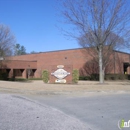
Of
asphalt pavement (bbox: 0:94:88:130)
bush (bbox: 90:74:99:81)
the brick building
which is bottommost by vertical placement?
asphalt pavement (bbox: 0:94:88:130)

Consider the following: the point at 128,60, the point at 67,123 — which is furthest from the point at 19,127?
the point at 128,60

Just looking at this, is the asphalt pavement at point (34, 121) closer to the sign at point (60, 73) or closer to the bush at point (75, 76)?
the bush at point (75, 76)

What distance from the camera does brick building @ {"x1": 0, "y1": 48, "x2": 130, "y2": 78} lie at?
4353 centimetres

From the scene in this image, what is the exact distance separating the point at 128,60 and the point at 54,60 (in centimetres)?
1620

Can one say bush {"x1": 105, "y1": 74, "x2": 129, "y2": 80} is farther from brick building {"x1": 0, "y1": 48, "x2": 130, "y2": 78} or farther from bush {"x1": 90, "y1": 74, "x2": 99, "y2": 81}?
brick building {"x1": 0, "y1": 48, "x2": 130, "y2": 78}

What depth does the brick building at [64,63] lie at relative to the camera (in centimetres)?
4353

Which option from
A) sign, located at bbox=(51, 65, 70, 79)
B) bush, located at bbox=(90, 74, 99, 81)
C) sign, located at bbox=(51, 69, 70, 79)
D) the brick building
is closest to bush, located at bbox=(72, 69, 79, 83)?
sign, located at bbox=(51, 65, 70, 79)

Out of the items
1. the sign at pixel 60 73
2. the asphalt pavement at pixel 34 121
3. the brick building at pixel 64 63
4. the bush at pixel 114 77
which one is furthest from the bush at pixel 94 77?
the asphalt pavement at pixel 34 121

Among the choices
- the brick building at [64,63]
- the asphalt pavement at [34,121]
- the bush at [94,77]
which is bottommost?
the asphalt pavement at [34,121]

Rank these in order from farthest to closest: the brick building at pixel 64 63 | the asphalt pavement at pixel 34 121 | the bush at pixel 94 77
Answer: the brick building at pixel 64 63
the bush at pixel 94 77
the asphalt pavement at pixel 34 121

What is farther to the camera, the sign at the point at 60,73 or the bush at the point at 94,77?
the bush at the point at 94,77

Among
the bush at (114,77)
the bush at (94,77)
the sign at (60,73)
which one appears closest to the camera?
the sign at (60,73)

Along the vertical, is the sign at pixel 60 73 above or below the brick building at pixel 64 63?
below

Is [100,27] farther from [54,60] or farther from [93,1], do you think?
[54,60]
